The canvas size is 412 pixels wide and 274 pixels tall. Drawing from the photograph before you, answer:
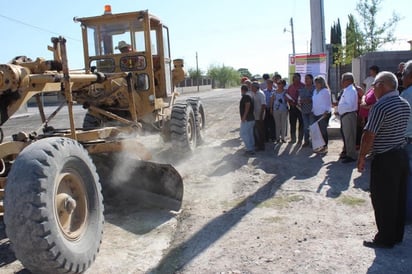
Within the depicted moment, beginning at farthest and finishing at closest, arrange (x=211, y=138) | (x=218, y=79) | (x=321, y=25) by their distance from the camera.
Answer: (x=218, y=79)
(x=321, y=25)
(x=211, y=138)

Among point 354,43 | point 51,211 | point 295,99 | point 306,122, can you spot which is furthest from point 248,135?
point 354,43

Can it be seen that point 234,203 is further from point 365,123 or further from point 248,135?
point 365,123

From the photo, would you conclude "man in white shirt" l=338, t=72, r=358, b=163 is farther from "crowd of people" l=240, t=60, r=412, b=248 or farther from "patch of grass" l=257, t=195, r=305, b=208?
"patch of grass" l=257, t=195, r=305, b=208

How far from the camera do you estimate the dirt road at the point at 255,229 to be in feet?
13.6

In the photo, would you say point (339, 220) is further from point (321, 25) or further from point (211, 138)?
point (321, 25)

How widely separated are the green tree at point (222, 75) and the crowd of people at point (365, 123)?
79.1 meters

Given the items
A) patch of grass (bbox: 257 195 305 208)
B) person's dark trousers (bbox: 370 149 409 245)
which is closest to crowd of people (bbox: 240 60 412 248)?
person's dark trousers (bbox: 370 149 409 245)

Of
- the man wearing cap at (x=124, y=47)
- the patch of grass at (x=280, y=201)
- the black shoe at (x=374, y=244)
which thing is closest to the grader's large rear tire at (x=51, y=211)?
the patch of grass at (x=280, y=201)

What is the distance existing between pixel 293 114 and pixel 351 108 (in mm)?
2272

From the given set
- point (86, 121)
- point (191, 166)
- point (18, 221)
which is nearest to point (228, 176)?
point (191, 166)

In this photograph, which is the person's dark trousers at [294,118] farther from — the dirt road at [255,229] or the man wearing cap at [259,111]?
the dirt road at [255,229]

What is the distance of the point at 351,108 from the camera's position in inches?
318

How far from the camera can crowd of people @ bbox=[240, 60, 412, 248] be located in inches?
170

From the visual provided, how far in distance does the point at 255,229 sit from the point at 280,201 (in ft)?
3.63
